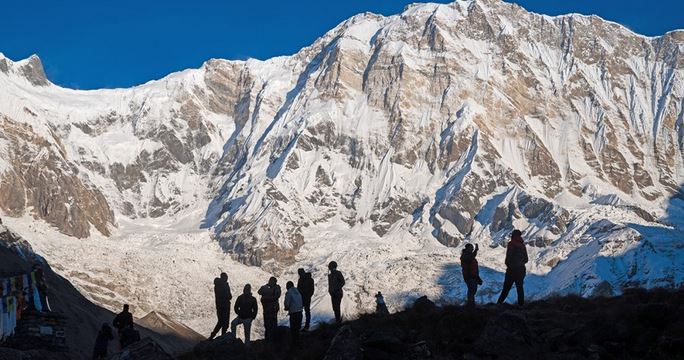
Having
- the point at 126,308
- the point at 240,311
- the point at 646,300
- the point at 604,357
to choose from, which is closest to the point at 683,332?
the point at 604,357

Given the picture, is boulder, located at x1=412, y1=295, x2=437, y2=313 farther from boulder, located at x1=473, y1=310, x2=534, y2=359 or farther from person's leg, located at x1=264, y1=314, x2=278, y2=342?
boulder, located at x1=473, y1=310, x2=534, y2=359

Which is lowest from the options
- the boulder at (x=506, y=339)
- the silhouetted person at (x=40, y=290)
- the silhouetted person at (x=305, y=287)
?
the boulder at (x=506, y=339)

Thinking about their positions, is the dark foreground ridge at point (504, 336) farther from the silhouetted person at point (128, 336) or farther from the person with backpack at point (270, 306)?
the silhouetted person at point (128, 336)

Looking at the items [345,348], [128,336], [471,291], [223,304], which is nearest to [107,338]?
[128,336]

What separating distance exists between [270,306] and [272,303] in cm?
11

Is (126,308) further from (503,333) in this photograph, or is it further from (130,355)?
Answer: (503,333)

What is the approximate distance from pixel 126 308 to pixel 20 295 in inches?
195

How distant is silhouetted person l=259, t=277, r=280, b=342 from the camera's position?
102 feet

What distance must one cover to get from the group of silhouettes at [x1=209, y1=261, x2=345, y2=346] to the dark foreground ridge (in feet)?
4.15

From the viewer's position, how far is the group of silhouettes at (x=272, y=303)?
3106 centimetres

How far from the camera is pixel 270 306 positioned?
32.1 m

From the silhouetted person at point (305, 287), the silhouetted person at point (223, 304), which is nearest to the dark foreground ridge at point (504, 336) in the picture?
the silhouetted person at point (305, 287)

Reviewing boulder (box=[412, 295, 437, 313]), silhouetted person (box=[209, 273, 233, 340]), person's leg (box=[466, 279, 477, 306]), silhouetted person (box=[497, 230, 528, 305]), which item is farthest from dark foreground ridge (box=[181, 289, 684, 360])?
silhouetted person (box=[209, 273, 233, 340])

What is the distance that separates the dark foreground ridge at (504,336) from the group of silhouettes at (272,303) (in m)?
1.27
